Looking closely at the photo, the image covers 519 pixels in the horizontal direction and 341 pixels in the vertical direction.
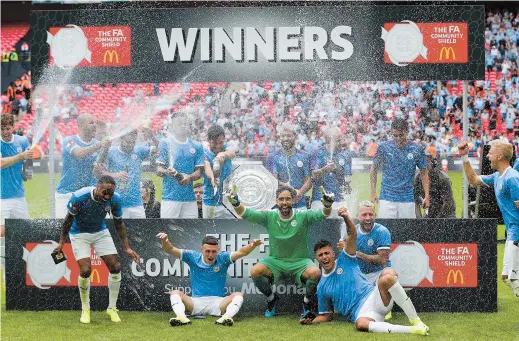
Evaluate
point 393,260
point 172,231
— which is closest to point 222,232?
point 172,231

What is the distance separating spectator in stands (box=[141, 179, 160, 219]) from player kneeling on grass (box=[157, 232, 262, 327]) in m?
1.24

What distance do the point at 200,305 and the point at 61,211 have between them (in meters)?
2.02

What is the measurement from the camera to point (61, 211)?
821 centimetres

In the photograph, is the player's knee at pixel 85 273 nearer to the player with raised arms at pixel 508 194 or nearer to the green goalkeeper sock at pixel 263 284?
the green goalkeeper sock at pixel 263 284

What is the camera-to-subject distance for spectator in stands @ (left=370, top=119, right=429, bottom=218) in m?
8.07

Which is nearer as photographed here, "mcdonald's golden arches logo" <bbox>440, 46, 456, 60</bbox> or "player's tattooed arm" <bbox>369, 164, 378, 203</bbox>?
"mcdonald's golden arches logo" <bbox>440, 46, 456, 60</bbox>

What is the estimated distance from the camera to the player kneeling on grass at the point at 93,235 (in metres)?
7.17

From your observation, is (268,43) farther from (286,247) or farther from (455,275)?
(455,275)

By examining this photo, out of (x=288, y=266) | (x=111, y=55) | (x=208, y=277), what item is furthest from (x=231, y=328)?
(x=111, y=55)

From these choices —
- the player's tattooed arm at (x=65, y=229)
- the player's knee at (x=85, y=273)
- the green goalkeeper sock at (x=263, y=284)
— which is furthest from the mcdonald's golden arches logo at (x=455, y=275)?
the player's tattooed arm at (x=65, y=229)

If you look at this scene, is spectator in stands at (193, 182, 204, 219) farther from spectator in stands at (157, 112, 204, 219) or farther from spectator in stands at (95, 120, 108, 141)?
spectator in stands at (95, 120, 108, 141)

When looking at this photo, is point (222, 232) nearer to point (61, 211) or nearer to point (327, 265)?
point (327, 265)

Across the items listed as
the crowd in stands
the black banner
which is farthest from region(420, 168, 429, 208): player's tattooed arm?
the black banner

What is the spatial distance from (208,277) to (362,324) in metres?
1.59
